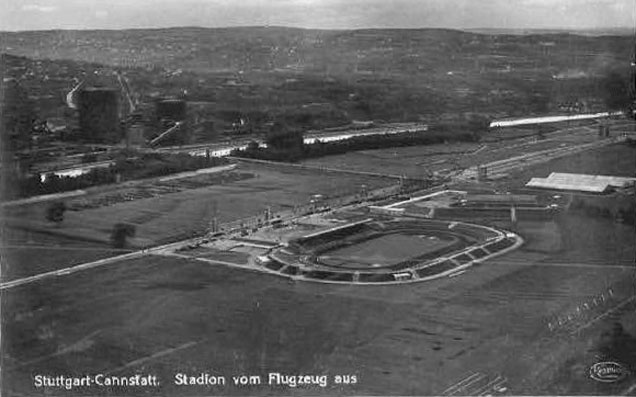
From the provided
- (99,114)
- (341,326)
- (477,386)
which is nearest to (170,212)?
(99,114)

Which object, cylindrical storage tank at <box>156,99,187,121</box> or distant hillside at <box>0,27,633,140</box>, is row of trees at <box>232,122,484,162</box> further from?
cylindrical storage tank at <box>156,99,187,121</box>

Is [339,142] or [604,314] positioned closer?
[604,314]

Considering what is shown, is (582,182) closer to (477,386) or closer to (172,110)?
(477,386)

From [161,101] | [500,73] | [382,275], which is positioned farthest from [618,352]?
[161,101]

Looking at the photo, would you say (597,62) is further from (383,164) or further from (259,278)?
(259,278)

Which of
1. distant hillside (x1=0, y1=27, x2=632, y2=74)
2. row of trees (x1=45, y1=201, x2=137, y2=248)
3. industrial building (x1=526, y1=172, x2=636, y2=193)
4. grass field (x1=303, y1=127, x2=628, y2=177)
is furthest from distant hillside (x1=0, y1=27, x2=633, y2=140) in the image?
row of trees (x1=45, y1=201, x2=137, y2=248)

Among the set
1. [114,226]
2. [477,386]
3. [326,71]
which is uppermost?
[326,71]

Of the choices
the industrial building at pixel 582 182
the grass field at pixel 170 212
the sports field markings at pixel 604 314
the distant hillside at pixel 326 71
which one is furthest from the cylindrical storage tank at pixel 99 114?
the sports field markings at pixel 604 314
